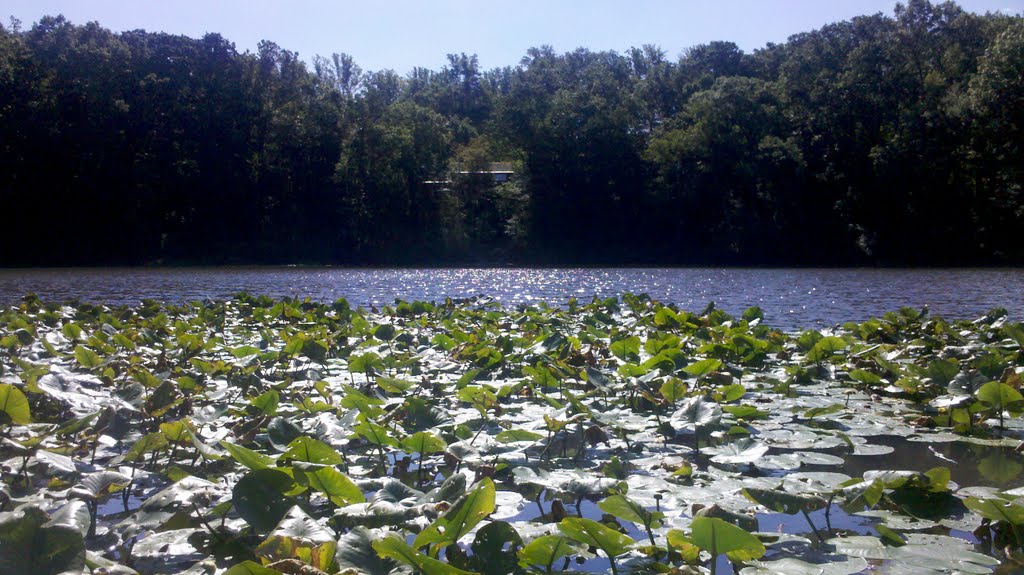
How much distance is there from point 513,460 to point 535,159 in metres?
40.2

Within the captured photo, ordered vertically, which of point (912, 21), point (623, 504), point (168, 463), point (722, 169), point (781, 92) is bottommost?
point (168, 463)

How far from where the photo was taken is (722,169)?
127 ft

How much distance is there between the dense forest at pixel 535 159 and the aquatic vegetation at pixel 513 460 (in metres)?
31.8

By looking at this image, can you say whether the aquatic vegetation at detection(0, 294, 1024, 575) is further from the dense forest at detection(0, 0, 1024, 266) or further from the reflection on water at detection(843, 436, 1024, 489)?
the dense forest at detection(0, 0, 1024, 266)

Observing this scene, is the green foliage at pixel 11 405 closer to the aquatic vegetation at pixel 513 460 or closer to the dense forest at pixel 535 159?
the aquatic vegetation at pixel 513 460

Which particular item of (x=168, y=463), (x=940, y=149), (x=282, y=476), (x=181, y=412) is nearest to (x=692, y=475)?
(x=282, y=476)

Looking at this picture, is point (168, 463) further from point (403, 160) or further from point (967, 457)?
point (403, 160)

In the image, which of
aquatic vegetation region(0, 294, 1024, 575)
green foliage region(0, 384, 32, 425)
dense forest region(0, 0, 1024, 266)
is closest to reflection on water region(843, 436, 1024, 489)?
aquatic vegetation region(0, 294, 1024, 575)

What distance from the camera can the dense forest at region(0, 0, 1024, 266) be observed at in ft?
111

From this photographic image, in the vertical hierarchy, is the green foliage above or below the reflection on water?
above

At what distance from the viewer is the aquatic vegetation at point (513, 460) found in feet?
6.31

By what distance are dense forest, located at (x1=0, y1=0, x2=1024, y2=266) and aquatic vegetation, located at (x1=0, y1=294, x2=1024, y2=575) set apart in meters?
31.8

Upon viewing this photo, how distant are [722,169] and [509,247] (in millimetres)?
11205

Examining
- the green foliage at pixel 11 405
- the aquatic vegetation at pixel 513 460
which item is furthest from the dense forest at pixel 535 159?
the green foliage at pixel 11 405
